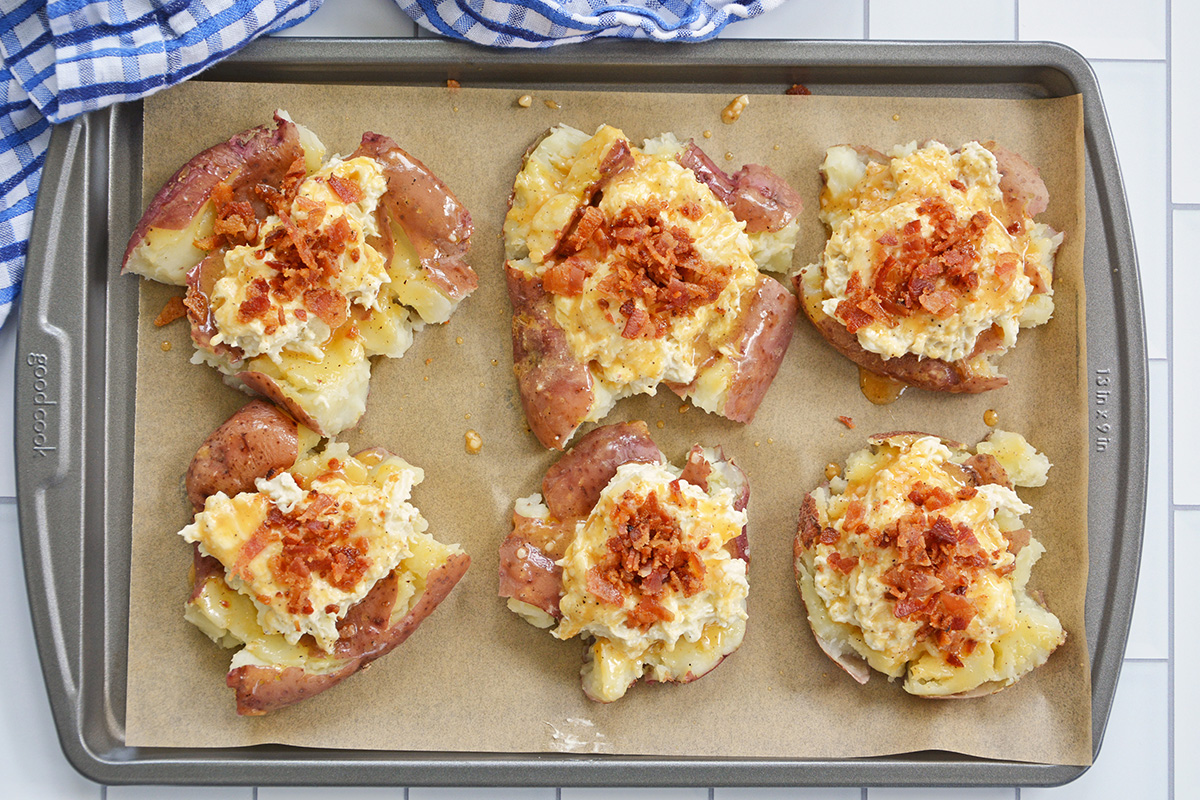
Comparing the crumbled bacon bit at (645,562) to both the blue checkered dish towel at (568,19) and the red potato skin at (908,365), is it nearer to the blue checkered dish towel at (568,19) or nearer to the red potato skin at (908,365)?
the red potato skin at (908,365)

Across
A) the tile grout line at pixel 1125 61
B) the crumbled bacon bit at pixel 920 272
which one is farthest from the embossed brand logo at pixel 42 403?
the tile grout line at pixel 1125 61

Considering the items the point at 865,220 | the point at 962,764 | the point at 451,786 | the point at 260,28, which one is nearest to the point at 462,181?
the point at 260,28

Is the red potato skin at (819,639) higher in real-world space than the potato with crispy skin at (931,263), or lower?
lower

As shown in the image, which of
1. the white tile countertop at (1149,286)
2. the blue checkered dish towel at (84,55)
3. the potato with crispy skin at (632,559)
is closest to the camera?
the blue checkered dish towel at (84,55)

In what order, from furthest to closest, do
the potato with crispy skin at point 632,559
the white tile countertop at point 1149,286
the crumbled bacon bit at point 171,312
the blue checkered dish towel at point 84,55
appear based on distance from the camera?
the white tile countertop at point 1149,286
the crumbled bacon bit at point 171,312
the potato with crispy skin at point 632,559
the blue checkered dish towel at point 84,55

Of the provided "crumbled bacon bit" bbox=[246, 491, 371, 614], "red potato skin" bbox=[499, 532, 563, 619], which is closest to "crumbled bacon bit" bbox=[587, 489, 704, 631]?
"red potato skin" bbox=[499, 532, 563, 619]

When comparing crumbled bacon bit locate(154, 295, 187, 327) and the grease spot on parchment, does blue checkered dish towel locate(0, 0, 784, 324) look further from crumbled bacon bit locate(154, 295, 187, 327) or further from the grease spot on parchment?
the grease spot on parchment

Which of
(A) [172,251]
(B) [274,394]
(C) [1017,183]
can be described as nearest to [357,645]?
(B) [274,394]
